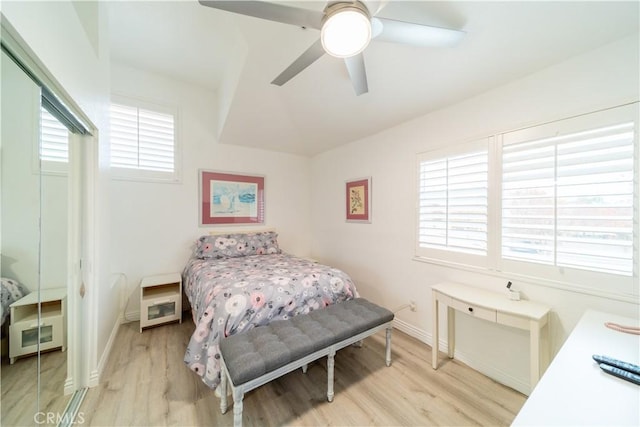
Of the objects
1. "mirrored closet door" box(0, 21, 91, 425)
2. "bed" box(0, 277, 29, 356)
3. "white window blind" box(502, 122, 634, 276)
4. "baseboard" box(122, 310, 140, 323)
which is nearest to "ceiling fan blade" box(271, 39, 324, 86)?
"mirrored closet door" box(0, 21, 91, 425)

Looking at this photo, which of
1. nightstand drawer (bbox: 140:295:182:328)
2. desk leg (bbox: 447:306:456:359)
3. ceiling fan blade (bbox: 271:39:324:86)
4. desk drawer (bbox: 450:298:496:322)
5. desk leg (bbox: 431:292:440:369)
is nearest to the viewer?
ceiling fan blade (bbox: 271:39:324:86)

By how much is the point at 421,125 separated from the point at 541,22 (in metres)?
1.09

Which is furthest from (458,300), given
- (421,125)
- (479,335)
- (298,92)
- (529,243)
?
(298,92)

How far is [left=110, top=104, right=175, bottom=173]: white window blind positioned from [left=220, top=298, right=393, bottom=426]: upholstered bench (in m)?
2.59

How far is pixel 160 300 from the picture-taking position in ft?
8.82

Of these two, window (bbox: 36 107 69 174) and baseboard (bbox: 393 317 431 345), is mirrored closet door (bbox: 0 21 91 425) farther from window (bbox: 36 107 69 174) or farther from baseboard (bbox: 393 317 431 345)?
baseboard (bbox: 393 317 431 345)

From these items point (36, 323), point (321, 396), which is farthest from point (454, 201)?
point (36, 323)

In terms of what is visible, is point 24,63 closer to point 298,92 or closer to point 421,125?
point 298,92

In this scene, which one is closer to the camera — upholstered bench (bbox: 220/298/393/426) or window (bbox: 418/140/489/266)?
upholstered bench (bbox: 220/298/393/426)

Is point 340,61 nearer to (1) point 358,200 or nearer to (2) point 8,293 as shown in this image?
(1) point 358,200

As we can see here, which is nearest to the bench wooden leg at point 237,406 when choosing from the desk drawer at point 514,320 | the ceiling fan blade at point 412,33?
the desk drawer at point 514,320

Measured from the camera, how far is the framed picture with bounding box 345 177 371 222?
305 cm

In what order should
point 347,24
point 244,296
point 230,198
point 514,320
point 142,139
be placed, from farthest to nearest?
point 230,198
point 142,139
point 244,296
point 514,320
point 347,24

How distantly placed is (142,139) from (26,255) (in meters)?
2.42
